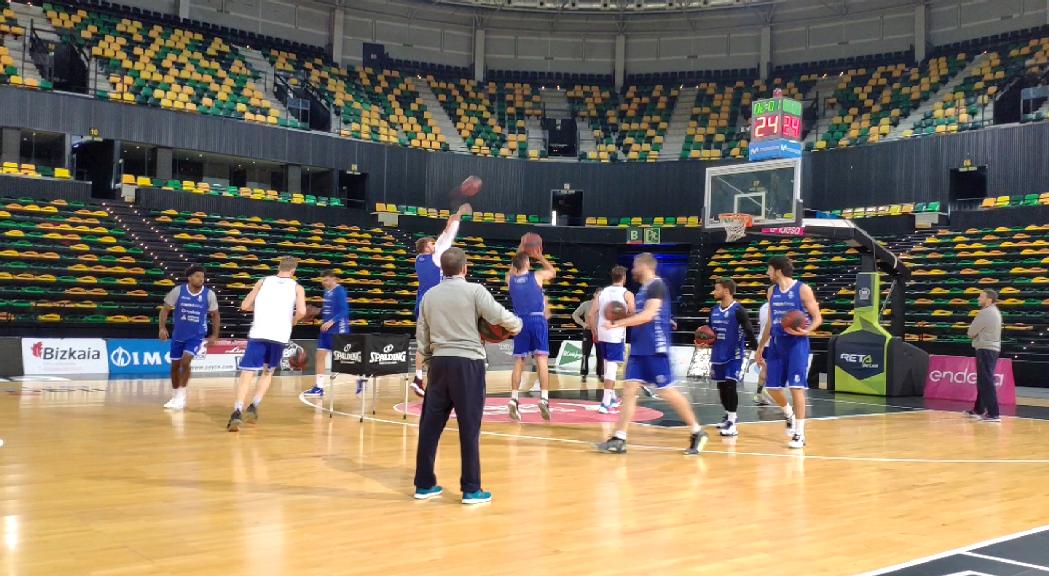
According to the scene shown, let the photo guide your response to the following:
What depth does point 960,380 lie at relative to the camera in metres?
16.9

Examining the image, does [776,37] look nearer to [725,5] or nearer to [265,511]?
[725,5]

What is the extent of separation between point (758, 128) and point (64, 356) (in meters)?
18.9

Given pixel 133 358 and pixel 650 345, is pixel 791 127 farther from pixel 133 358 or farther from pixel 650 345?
pixel 650 345

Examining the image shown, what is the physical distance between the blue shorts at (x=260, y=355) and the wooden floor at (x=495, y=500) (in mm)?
726

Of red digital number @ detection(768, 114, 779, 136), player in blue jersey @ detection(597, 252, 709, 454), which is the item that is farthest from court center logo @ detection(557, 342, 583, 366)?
player in blue jersey @ detection(597, 252, 709, 454)

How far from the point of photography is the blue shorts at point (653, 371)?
8.60 m

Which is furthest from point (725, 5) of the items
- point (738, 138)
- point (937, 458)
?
point (937, 458)

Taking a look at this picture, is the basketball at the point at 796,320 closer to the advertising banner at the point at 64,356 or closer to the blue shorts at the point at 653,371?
the blue shorts at the point at 653,371

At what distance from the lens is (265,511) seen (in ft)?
19.2

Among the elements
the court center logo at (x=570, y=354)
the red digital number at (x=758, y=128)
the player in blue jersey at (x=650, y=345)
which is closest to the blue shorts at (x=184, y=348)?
the player in blue jersey at (x=650, y=345)

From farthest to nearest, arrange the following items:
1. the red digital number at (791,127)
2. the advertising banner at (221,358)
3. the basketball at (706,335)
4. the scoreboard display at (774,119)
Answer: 1. the red digital number at (791,127)
2. the scoreboard display at (774,119)
3. the advertising banner at (221,358)
4. the basketball at (706,335)

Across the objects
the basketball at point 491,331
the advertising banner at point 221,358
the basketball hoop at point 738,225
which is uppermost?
the basketball hoop at point 738,225

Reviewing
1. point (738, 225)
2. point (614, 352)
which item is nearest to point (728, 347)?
point (614, 352)

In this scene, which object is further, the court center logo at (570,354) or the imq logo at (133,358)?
the court center logo at (570,354)
